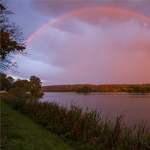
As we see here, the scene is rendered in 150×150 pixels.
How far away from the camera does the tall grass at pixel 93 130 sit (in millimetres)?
6496

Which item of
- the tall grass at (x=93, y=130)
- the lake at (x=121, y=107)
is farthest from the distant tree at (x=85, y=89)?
the tall grass at (x=93, y=130)

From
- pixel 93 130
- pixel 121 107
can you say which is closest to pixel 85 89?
pixel 121 107

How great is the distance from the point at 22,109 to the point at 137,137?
491 inches

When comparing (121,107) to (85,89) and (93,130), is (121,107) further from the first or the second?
(85,89)

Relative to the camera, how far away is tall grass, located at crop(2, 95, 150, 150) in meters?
6.50

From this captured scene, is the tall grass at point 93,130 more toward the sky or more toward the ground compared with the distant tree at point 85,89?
more toward the sky

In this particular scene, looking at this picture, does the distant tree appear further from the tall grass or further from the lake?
the tall grass

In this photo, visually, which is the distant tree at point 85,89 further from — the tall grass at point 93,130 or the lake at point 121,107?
the tall grass at point 93,130

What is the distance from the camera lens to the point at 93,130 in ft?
26.6

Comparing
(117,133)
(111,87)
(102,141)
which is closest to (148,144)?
(117,133)

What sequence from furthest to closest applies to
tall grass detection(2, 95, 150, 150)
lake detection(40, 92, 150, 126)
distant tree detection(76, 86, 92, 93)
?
distant tree detection(76, 86, 92, 93) < lake detection(40, 92, 150, 126) < tall grass detection(2, 95, 150, 150)

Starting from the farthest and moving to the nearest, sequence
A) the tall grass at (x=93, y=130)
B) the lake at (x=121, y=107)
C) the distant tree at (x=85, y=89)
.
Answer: the distant tree at (x=85, y=89)
the lake at (x=121, y=107)
the tall grass at (x=93, y=130)

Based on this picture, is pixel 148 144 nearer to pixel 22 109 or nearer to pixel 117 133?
pixel 117 133

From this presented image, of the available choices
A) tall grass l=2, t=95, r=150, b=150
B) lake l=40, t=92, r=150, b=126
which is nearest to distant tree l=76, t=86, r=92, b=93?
lake l=40, t=92, r=150, b=126
